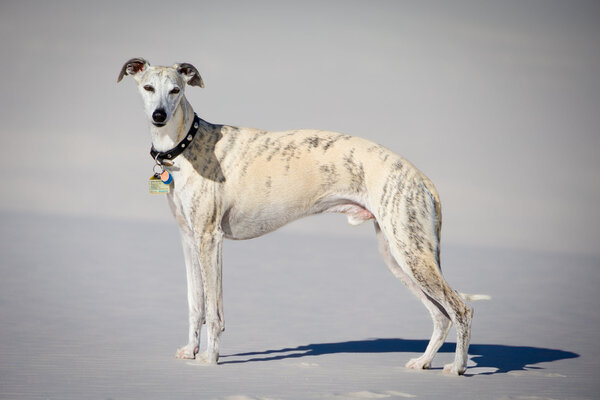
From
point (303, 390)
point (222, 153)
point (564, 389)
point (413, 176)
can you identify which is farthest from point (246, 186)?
point (564, 389)

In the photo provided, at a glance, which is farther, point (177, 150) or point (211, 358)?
point (177, 150)

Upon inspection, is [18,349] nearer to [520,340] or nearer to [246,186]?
[246,186]

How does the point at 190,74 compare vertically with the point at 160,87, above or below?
above

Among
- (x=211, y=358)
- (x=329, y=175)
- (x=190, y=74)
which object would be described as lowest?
(x=211, y=358)

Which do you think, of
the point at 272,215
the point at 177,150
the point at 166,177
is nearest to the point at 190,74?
the point at 177,150

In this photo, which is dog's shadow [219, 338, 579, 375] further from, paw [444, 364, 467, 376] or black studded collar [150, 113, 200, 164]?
black studded collar [150, 113, 200, 164]

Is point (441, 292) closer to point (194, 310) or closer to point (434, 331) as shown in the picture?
point (434, 331)

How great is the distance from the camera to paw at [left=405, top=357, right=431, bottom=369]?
252 inches

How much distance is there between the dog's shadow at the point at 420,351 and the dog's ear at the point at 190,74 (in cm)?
250

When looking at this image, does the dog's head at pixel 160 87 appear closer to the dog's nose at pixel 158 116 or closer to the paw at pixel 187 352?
the dog's nose at pixel 158 116

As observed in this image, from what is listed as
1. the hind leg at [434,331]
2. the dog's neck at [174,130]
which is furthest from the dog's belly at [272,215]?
the hind leg at [434,331]

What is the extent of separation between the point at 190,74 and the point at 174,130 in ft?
1.81

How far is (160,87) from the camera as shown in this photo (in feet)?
20.3

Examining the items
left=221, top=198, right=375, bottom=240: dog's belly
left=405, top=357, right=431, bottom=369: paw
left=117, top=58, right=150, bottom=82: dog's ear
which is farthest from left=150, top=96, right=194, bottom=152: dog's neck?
left=405, top=357, right=431, bottom=369: paw
